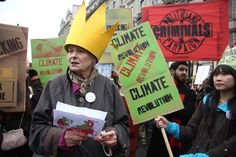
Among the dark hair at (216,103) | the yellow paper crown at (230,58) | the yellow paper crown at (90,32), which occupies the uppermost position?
the yellow paper crown at (90,32)

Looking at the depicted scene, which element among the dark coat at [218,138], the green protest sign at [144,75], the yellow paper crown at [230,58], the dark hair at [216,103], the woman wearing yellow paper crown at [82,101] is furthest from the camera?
the green protest sign at [144,75]

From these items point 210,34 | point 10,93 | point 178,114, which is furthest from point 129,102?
point 210,34

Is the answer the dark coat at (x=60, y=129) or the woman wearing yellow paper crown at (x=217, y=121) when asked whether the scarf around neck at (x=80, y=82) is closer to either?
the dark coat at (x=60, y=129)

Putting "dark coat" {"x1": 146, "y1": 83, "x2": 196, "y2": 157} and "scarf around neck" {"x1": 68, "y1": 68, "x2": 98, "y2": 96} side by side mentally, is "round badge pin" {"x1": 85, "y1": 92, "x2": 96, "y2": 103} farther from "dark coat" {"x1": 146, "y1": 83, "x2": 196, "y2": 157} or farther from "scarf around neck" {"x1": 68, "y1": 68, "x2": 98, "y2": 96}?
"dark coat" {"x1": 146, "y1": 83, "x2": 196, "y2": 157}

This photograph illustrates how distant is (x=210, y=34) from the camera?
5.79 meters

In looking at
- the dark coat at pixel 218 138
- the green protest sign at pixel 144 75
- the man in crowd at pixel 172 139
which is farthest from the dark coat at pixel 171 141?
the dark coat at pixel 218 138

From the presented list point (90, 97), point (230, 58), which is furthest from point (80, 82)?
point (230, 58)

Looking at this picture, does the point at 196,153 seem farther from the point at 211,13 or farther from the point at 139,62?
the point at 211,13

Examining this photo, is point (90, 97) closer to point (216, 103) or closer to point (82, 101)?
point (82, 101)

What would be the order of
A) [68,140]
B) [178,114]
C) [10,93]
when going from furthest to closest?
[178,114] < [10,93] < [68,140]

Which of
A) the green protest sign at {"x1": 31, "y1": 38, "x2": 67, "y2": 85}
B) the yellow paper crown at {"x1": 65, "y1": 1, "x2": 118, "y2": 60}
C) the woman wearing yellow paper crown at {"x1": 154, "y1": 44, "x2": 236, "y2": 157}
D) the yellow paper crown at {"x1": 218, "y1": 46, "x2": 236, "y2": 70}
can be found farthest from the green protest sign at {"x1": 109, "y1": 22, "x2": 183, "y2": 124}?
the green protest sign at {"x1": 31, "y1": 38, "x2": 67, "y2": 85}

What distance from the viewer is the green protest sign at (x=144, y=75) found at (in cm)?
387

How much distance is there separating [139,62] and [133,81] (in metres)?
0.20

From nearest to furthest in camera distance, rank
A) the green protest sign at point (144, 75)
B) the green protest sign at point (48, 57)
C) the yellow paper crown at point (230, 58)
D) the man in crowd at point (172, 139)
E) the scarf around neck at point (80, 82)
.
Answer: the scarf around neck at point (80, 82), the yellow paper crown at point (230, 58), the green protest sign at point (144, 75), the man in crowd at point (172, 139), the green protest sign at point (48, 57)
